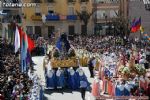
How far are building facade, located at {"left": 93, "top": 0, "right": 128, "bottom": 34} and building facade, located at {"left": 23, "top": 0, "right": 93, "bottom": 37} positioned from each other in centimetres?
140

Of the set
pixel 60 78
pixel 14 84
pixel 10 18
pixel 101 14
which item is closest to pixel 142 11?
pixel 101 14

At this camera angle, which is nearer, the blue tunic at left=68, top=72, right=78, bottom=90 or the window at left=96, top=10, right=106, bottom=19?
the blue tunic at left=68, top=72, right=78, bottom=90

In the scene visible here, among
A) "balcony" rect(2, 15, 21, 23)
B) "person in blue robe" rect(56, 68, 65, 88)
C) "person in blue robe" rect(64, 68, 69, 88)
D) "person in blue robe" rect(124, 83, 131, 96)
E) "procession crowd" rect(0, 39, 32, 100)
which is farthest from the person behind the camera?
"balcony" rect(2, 15, 21, 23)

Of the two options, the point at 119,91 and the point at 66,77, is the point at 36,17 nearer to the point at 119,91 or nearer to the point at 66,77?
the point at 66,77

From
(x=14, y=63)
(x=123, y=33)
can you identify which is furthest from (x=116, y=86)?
(x=123, y=33)

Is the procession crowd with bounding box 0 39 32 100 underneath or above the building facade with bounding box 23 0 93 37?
above

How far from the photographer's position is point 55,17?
200 ft

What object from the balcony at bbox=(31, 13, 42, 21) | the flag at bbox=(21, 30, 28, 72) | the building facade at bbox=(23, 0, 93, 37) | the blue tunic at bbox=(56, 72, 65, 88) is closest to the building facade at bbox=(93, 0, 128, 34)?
the building facade at bbox=(23, 0, 93, 37)

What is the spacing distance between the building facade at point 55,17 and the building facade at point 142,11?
5.91m

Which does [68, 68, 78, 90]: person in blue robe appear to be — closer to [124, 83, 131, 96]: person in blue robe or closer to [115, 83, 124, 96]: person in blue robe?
[115, 83, 124, 96]: person in blue robe

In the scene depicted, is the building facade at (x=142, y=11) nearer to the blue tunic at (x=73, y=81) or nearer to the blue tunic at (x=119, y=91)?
the blue tunic at (x=73, y=81)

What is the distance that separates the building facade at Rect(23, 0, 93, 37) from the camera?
60875 millimetres

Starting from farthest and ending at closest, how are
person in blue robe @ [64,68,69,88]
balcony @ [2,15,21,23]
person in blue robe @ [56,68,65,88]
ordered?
balcony @ [2,15,21,23] < person in blue robe @ [64,68,69,88] < person in blue robe @ [56,68,65,88]

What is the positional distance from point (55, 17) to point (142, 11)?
34.8 ft
